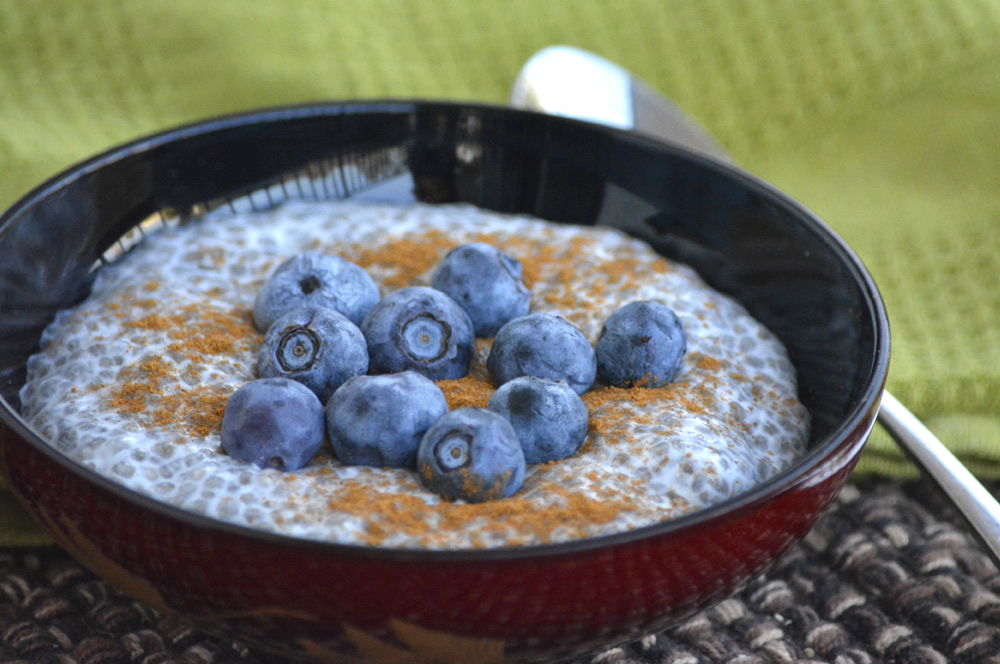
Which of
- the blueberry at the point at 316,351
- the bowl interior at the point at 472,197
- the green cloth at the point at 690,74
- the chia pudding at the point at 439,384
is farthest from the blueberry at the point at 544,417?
the green cloth at the point at 690,74

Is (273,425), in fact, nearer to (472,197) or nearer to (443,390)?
(443,390)

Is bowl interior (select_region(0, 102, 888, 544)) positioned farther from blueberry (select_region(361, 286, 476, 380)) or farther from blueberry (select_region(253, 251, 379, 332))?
blueberry (select_region(361, 286, 476, 380))

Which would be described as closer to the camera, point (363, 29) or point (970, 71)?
point (970, 71)

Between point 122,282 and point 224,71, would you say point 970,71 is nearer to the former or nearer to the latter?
point 224,71

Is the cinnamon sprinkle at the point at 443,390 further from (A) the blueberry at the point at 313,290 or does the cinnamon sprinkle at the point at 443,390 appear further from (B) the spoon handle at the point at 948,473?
(B) the spoon handle at the point at 948,473

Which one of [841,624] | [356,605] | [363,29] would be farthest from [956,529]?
[363,29]

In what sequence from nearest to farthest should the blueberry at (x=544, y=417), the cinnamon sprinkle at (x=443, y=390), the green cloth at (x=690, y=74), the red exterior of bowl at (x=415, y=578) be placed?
the red exterior of bowl at (x=415, y=578)
the cinnamon sprinkle at (x=443, y=390)
the blueberry at (x=544, y=417)
the green cloth at (x=690, y=74)

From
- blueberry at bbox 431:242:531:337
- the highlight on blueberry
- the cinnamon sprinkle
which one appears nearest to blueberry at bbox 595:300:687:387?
the cinnamon sprinkle
